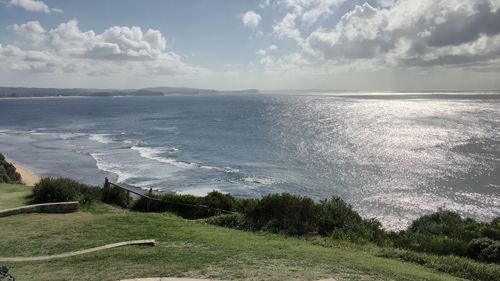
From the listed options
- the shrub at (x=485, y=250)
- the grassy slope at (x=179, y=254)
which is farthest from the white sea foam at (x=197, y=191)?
the shrub at (x=485, y=250)

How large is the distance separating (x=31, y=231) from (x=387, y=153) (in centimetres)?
5453

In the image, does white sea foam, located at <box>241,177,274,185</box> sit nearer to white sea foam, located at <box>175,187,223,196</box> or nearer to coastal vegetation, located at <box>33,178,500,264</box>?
white sea foam, located at <box>175,187,223,196</box>

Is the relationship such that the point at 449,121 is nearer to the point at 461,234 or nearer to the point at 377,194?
the point at 377,194

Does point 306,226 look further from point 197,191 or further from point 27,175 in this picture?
point 27,175

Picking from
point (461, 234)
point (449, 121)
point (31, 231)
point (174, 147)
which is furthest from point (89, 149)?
point (449, 121)

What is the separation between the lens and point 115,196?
2280 centimetres

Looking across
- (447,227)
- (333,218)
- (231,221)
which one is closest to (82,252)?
(231,221)

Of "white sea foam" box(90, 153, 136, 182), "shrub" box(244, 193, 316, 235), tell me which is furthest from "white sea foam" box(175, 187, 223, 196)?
"shrub" box(244, 193, 316, 235)

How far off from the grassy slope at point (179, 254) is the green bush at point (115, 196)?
538cm

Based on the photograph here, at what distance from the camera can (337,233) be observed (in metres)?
16.4

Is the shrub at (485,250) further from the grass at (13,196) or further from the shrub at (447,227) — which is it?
the grass at (13,196)

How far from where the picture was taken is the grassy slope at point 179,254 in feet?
34.0

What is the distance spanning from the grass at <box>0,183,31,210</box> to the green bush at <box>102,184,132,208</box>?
3552 mm

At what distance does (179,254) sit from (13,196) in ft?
42.4
